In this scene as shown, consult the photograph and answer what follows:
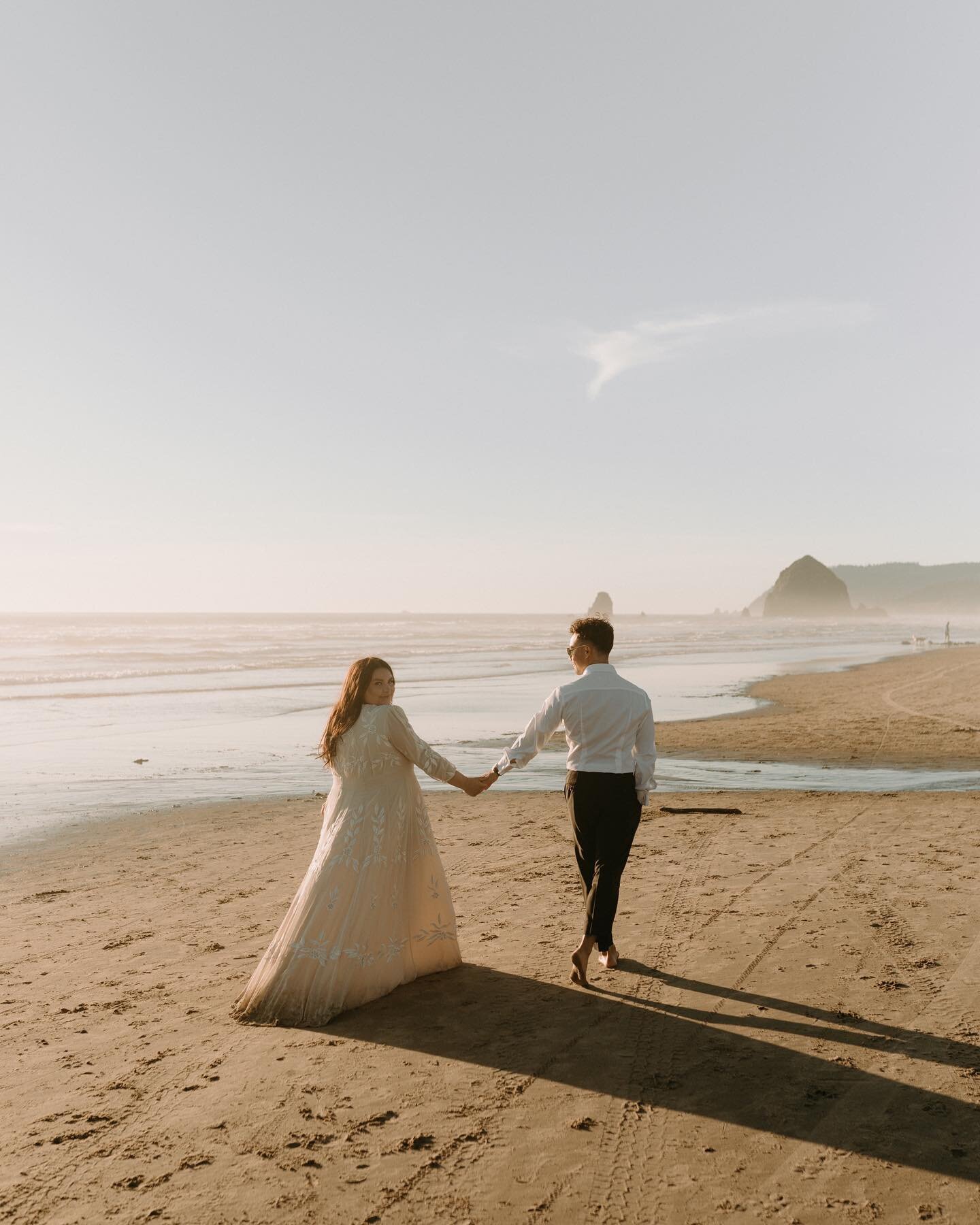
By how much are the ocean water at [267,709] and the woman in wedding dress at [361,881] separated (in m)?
6.29

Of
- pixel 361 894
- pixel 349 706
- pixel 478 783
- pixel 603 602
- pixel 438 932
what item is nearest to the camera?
pixel 361 894

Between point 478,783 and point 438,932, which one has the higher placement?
point 478,783

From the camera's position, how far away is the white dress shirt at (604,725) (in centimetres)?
495

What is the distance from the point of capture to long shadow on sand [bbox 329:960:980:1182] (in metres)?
3.51

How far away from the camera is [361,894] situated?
15.8ft

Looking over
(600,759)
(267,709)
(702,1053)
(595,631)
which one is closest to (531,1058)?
(702,1053)

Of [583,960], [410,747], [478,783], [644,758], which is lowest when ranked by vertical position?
[583,960]

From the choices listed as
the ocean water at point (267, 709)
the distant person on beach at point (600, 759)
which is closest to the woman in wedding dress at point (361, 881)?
the distant person on beach at point (600, 759)

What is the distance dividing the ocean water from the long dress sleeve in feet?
22.0

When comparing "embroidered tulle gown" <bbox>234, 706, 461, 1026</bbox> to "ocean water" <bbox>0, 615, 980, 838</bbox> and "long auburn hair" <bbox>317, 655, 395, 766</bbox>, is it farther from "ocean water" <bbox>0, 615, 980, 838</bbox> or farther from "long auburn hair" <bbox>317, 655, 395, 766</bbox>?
"ocean water" <bbox>0, 615, 980, 838</bbox>

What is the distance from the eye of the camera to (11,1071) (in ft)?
14.0

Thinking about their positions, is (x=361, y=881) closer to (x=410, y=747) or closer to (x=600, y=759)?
(x=410, y=747)

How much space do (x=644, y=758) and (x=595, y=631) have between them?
2.41 ft

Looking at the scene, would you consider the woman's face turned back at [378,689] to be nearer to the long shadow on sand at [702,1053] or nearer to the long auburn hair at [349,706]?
the long auburn hair at [349,706]
